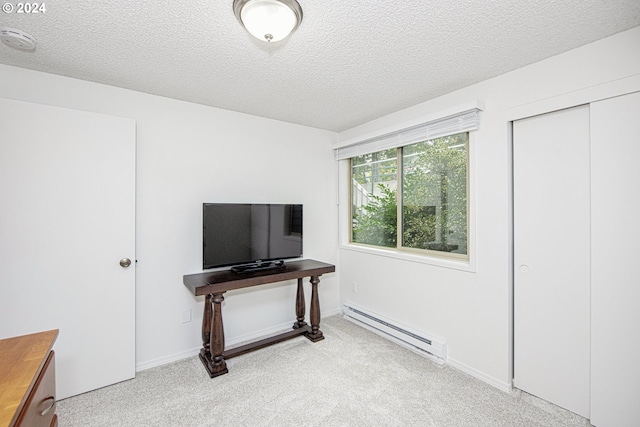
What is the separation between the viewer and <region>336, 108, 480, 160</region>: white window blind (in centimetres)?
240

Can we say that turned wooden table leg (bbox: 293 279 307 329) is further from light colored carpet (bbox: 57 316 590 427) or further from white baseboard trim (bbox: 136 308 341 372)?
light colored carpet (bbox: 57 316 590 427)

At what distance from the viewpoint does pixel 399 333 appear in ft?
9.65

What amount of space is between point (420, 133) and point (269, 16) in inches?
72.7

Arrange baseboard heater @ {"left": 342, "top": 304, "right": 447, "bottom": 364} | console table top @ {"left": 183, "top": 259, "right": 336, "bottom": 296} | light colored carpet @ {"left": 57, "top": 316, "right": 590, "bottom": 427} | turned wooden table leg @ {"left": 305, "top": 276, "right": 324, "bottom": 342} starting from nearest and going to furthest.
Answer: light colored carpet @ {"left": 57, "top": 316, "right": 590, "bottom": 427}, console table top @ {"left": 183, "top": 259, "right": 336, "bottom": 296}, baseboard heater @ {"left": 342, "top": 304, "right": 447, "bottom": 364}, turned wooden table leg @ {"left": 305, "top": 276, "right": 324, "bottom": 342}

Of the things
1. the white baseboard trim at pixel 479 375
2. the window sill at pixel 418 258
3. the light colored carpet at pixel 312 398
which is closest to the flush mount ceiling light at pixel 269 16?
the window sill at pixel 418 258

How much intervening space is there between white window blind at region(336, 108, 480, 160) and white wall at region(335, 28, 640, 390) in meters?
0.09

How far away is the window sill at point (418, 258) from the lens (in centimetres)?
250

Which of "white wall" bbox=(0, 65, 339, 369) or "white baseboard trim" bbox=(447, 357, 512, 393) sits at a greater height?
"white wall" bbox=(0, 65, 339, 369)

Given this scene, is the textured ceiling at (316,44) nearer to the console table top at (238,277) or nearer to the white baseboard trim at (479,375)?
the console table top at (238,277)

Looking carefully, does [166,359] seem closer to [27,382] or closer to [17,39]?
[27,382]

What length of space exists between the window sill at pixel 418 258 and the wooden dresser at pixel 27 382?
2.71m

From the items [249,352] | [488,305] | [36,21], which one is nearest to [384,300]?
[488,305]

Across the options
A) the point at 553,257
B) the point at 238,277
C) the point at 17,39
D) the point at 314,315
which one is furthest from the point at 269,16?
the point at 314,315

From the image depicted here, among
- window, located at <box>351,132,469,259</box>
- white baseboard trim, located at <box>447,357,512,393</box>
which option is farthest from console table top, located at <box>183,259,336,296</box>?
white baseboard trim, located at <box>447,357,512,393</box>
